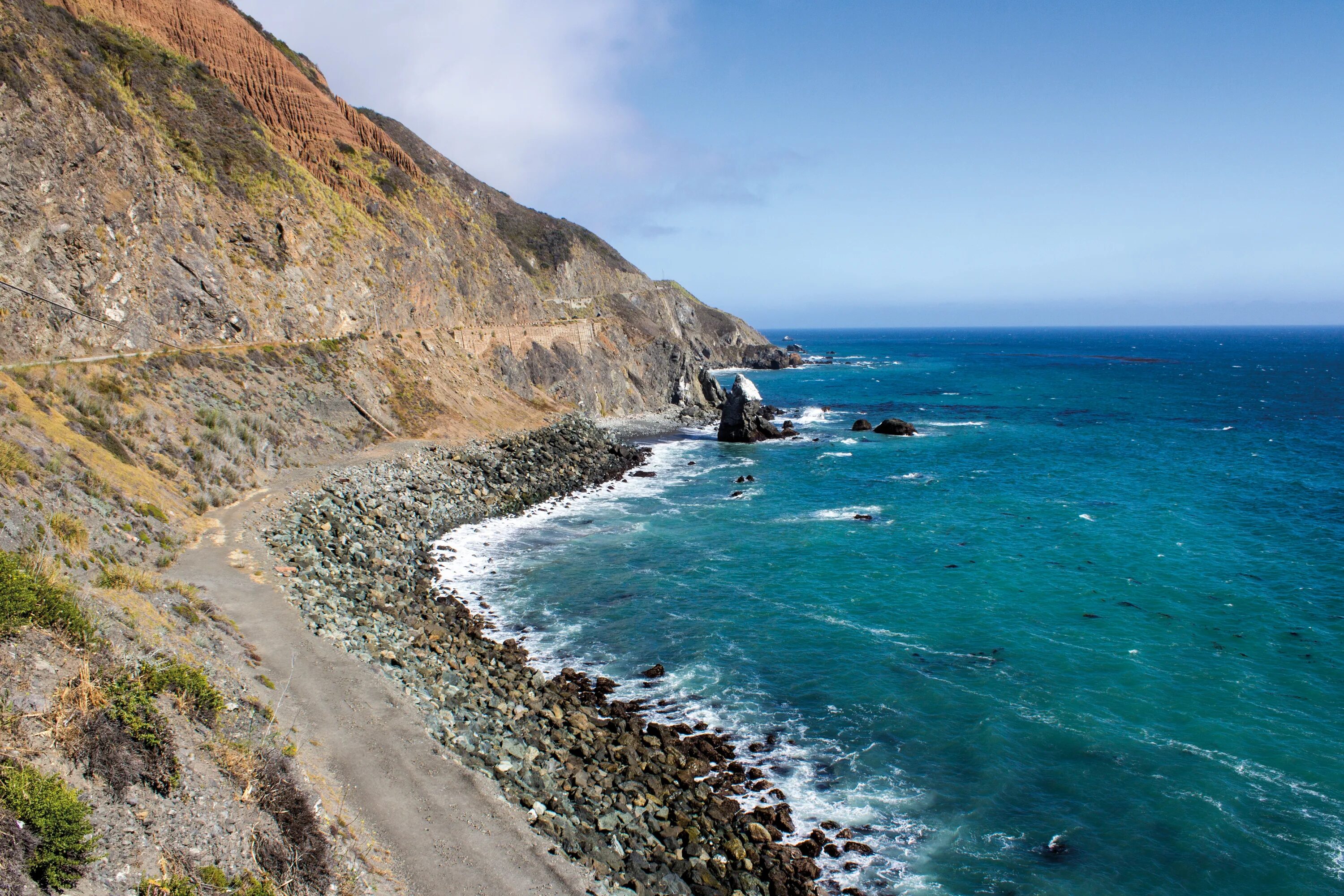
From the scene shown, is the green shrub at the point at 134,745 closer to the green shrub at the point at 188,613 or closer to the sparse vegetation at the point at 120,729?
the sparse vegetation at the point at 120,729

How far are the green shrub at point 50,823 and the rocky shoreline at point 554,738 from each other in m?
7.92

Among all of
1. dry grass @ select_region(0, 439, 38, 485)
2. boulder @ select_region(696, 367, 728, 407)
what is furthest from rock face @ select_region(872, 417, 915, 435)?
dry grass @ select_region(0, 439, 38, 485)

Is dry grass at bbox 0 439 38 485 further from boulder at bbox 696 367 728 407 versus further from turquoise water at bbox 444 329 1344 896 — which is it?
boulder at bbox 696 367 728 407

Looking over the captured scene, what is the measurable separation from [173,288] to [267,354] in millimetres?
5453

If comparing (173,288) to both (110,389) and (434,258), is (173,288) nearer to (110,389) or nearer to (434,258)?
(110,389)

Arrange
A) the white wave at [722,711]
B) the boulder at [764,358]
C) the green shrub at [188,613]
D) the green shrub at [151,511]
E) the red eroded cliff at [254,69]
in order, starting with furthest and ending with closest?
the boulder at [764,358] < the red eroded cliff at [254,69] < the green shrub at [151,511] < the green shrub at [188,613] < the white wave at [722,711]

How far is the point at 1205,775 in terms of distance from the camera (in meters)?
19.0

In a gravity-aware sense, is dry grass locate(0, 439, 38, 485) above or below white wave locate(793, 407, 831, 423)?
above

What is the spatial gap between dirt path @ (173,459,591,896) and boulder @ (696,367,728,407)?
69.4 metres

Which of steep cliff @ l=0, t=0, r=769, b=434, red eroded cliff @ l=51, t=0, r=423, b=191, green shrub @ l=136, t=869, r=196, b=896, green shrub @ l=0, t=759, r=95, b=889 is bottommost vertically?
green shrub @ l=136, t=869, r=196, b=896

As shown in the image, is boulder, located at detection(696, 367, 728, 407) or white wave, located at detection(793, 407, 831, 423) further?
boulder, located at detection(696, 367, 728, 407)

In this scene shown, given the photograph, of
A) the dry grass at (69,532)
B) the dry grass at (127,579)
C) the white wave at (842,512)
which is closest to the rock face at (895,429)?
the white wave at (842,512)

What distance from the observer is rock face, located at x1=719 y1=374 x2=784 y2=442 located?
222 ft

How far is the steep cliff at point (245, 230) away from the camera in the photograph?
105 feet
